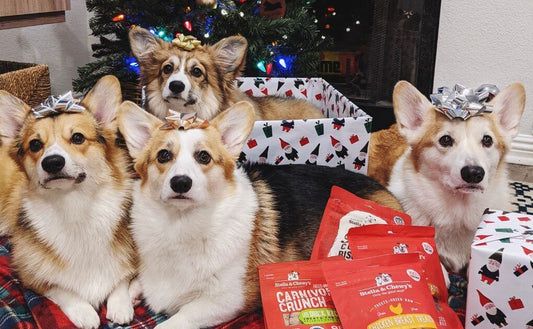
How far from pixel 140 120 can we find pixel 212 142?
24 cm

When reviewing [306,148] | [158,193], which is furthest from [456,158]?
[158,193]

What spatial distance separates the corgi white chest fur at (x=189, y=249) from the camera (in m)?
1.24

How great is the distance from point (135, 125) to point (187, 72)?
614 millimetres

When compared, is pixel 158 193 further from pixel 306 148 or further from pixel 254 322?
pixel 306 148

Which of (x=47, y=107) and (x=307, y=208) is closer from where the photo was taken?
(x=47, y=107)

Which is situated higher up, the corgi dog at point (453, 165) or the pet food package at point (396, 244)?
the corgi dog at point (453, 165)

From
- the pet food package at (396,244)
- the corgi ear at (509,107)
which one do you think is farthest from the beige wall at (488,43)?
the pet food package at (396,244)

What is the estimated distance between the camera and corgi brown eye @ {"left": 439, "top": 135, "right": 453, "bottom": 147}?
145cm

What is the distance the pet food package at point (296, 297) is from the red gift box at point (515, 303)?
0.47 meters

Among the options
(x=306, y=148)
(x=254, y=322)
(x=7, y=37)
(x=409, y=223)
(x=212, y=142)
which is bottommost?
(x=254, y=322)

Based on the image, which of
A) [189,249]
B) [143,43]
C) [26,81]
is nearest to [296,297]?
[189,249]

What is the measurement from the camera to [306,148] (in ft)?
5.95

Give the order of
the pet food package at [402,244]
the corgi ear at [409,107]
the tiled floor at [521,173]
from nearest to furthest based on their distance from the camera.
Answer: the pet food package at [402,244] → the corgi ear at [409,107] → the tiled floor at [521,173]

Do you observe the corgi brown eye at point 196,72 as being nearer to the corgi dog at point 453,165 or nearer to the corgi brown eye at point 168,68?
the corgi brown eye at point 168,68
